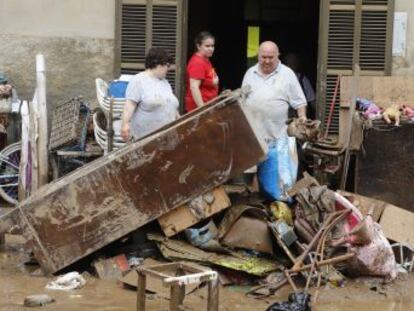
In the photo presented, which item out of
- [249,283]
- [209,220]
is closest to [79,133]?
[209,220]

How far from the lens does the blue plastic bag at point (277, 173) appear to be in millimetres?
7574

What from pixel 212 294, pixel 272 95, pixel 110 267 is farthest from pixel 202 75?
pixel 212 294

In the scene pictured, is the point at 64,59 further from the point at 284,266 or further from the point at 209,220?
the point at 284,266

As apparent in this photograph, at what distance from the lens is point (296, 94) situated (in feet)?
26.7

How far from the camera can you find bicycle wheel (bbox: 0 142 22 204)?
9.27 m

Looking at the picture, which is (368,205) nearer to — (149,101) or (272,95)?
(272,95)

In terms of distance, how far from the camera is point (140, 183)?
6.90 meters

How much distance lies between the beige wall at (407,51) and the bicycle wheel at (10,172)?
4117 millimetres

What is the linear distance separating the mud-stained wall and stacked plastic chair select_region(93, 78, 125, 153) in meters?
0.49

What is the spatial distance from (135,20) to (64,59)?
0.89 meters

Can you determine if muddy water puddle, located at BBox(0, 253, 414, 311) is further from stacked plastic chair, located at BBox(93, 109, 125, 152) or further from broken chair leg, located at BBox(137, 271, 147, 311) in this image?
stacked plastic chair, located at BBox(93, 109, 125, 152)

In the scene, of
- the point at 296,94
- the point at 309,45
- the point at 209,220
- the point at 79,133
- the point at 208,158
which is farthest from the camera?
the point at 309,45

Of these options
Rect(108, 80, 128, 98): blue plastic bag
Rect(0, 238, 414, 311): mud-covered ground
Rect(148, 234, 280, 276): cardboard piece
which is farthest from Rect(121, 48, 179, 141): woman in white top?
Rect(0, 238, 414, 311): mud-covered ground

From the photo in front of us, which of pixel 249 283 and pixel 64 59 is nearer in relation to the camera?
pixel 249 283
